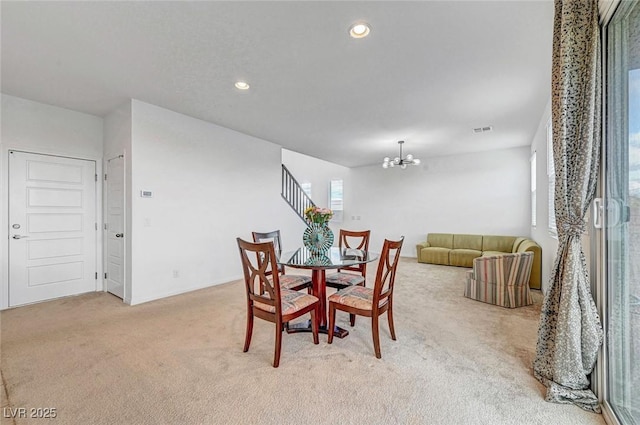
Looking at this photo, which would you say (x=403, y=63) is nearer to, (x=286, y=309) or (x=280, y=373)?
(x=286, y=309)

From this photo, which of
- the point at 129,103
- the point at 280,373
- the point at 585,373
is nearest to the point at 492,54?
the point at 585,373

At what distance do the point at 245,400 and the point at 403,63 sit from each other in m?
3.07

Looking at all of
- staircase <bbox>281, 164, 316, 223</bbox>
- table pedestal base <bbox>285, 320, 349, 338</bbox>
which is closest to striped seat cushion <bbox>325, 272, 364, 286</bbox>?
table pedestal base <bbox>285, 320, 349, 338</bbox>

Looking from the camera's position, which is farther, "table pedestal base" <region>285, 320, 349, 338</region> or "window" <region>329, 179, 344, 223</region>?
"window" <region>329, 179, 344, 223</region>

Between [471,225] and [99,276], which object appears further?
[471,225]

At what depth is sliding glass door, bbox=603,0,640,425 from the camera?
1381mm

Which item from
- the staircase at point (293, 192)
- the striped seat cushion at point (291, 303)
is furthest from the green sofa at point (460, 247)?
the striped seat cushion at point (291, 303)

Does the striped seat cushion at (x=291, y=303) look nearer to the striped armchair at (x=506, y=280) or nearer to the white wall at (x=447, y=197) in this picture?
the striped armchair at (x=506, y=280)

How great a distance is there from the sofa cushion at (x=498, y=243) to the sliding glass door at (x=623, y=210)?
470 cm

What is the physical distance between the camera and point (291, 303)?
7.47ft

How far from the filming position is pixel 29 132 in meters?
3.54

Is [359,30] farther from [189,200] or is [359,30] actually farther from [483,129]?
[483,129]

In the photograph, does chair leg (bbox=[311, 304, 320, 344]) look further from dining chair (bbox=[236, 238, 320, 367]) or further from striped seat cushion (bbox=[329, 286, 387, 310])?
striped seat cushion (bbox=[329, 286, 387, 310])

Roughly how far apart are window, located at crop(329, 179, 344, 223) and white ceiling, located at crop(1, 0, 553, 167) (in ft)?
15.0
